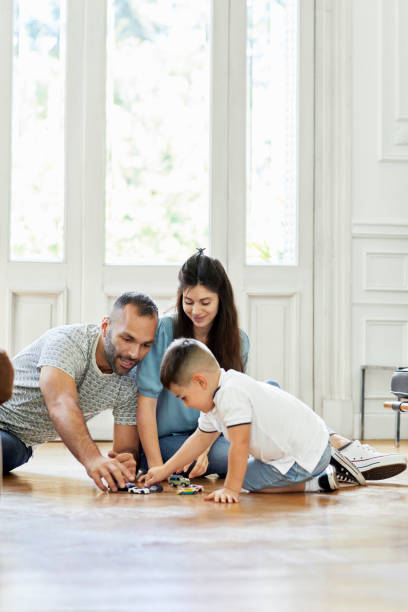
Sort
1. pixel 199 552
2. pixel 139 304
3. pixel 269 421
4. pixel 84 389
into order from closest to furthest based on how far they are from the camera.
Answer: pixel 199 552, pixel 269 421, pixel 139 304, pixel 84 389

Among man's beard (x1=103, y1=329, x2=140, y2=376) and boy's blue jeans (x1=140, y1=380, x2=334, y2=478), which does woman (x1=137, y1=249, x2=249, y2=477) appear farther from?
man's beard (x1=103, y1=329, x2=140, y2=376)

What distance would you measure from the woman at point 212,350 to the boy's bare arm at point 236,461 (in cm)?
38

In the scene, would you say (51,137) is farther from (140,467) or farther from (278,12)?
(140,467)

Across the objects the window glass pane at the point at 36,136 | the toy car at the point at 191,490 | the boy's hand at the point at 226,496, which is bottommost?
the toy car at the point at 191,490

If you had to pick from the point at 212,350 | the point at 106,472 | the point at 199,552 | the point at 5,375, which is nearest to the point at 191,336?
the point at 212,350

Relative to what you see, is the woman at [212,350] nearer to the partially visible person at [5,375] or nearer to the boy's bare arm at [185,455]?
the boy's bare arm at [185,455]

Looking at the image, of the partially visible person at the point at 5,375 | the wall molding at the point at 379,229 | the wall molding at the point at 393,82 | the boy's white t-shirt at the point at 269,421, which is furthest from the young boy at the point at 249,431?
the wall molding at the point at 393,82

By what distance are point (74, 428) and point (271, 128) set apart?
8.23 feet

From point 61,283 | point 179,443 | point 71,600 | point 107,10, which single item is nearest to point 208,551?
point 71,600

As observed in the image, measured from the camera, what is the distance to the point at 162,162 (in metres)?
4.14

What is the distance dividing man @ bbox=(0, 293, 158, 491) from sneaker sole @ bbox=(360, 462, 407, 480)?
75cm

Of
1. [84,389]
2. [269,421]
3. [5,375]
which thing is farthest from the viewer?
[84,389]

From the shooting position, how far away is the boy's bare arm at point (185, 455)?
2209 millimetres

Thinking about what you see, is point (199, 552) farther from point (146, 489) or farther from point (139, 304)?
point (139, 304)
